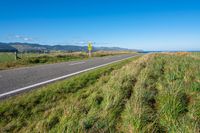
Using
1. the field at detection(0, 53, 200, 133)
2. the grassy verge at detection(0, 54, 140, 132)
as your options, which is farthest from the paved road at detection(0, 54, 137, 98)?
the field at detection(0, 53, 200, 133)

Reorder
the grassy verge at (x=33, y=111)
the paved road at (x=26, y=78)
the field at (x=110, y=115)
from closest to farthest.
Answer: the field at (x=110, y=115)
the grassy verge at (x=33, y=111)
the paved road at (x=26, y=78)

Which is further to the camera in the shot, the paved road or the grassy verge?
the paved road

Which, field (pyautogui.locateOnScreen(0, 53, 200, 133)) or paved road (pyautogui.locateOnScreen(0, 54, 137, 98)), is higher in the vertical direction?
field (pyautogui.locateOnScreen(0, 53, 200, 133))

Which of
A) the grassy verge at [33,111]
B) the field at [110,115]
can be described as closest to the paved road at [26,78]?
the grassy verge at [33,111]

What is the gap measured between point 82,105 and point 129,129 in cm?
136

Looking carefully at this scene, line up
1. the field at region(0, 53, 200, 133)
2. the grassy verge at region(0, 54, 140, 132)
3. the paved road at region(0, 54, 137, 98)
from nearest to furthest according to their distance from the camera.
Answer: the field at region(0, 53, 200, 133)
the grassy verge at region(0, 54, 140, 132)
the paved road at region(0, 54, 137, 98)

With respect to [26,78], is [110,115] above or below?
above

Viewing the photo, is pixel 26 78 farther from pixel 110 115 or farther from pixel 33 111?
pixel 110 115

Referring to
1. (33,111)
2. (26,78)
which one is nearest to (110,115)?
(33,111)

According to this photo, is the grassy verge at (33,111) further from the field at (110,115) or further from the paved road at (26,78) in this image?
the paved road at (26,78)

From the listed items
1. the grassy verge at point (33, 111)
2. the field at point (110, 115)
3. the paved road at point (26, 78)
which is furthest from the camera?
the paved road at point (26, 78)

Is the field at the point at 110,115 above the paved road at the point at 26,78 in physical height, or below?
above

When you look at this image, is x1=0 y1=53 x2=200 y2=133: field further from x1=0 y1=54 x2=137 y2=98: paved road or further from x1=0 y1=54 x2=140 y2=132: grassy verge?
x1=0 y1=54 x2=137 y2=98: paved road

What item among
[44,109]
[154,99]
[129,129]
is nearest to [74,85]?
[44,109]
